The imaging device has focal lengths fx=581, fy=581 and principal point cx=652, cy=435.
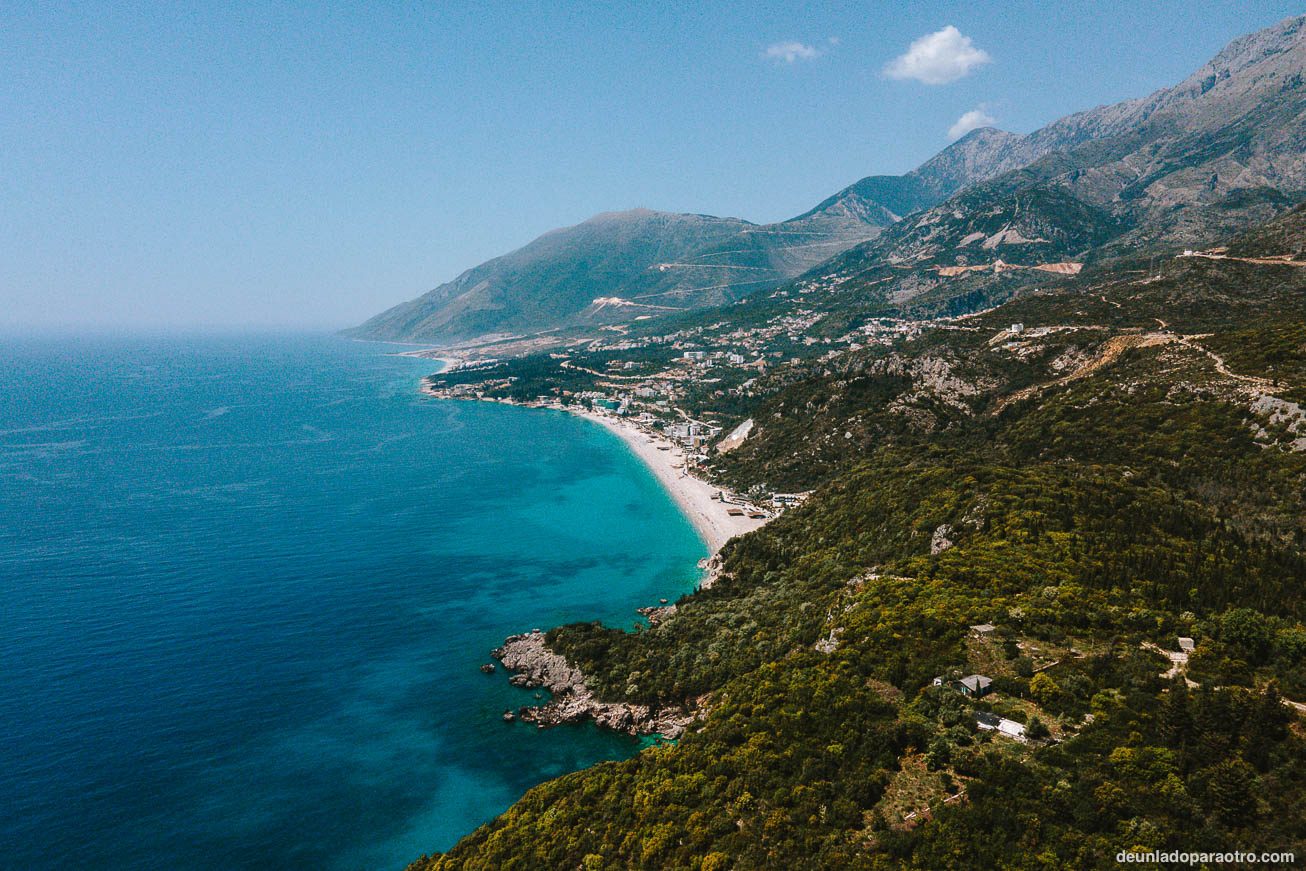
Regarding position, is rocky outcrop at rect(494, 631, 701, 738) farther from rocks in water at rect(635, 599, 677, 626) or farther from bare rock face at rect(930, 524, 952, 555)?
bare rock face at rect(930, 524, 952, 555)

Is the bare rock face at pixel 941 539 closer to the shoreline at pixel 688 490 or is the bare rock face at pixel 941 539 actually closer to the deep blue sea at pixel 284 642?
the deep blue sea at pixel 284 642

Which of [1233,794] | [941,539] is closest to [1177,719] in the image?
[1233,794]

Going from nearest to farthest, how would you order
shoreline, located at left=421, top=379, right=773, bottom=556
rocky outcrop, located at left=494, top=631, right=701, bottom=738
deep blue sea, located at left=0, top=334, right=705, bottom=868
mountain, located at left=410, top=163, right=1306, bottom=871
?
mountain, located at left=410, top=163, right=1306, bottom=871, deep blue sea, located at left=0, top=334, right=705, bottom=868, rocky outcrop, located at left=494, top=631, right=701, bottom=738, shoreline, located at left=421, top=379, right=773, bottom=556

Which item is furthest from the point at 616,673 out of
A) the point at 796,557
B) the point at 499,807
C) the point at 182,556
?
the point at 182,556

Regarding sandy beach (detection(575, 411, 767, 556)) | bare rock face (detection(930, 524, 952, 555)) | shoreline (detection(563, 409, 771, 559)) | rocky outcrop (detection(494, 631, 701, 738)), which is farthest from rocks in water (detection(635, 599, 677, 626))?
bare rock face (detection(930, 524, 952, 555))

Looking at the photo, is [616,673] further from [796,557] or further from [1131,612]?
[1131,612]

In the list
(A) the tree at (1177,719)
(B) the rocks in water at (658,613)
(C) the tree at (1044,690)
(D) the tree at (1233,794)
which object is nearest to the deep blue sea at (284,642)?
(B) the rocks in water at (658,613)
